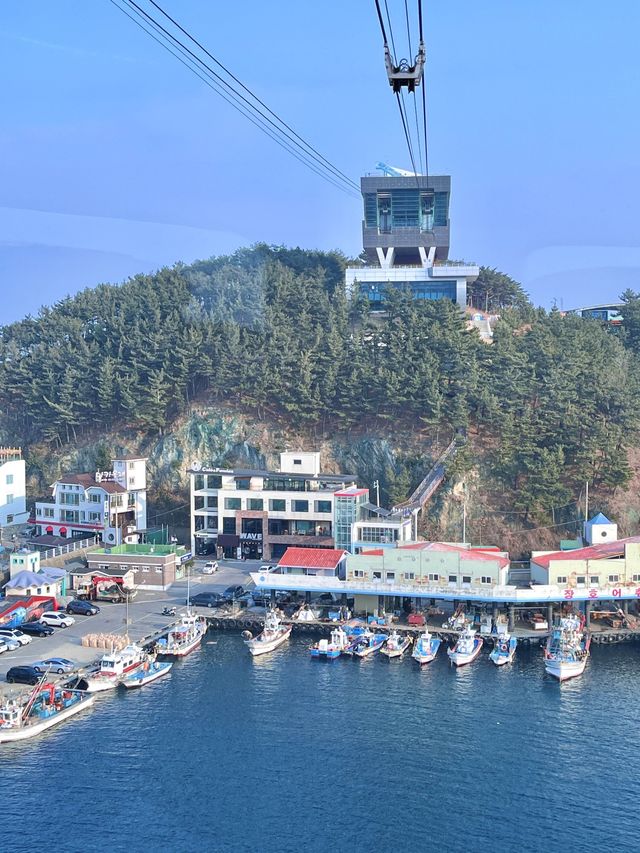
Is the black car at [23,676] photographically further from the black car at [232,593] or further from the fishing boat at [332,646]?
the black car at [232,593]

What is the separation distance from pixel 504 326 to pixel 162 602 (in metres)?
23.7

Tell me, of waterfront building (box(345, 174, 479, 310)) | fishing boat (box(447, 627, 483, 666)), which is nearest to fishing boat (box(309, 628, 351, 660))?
fishing boat (box(447, 627, 483, 666))

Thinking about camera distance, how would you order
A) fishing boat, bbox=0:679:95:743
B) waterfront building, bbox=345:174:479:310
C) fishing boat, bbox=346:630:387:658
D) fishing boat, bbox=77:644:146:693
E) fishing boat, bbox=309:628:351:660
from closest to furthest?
fishing boat, bbox=0:679:95:743, fishing boat, bbox=77:644:146:693, fishing boat, bbox=309:628:351:660, fishing boat, bbox=346:630:387:658, waterfront building, bbox=345:174:479:310

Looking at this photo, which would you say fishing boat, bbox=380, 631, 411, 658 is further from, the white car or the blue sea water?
the white car

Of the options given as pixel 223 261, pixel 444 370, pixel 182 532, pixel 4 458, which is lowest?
pixel 182 532

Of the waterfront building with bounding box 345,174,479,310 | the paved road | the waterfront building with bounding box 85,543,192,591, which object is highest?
the waterfront building with bounding box 345,174,479,310

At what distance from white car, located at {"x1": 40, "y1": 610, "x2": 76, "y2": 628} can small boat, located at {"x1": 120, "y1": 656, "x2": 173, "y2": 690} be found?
15.2 feet

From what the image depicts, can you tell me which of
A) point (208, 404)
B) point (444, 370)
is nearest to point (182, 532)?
point (208, 404)

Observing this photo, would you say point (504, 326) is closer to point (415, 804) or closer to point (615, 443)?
point (615, 443)

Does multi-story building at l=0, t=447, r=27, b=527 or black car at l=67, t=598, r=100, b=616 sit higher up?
multi-story building at l=0, t=447, r=27, b=527

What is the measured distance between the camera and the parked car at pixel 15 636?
27922 millimetres

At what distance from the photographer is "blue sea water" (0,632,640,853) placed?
17.4m

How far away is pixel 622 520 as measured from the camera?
39125 mm

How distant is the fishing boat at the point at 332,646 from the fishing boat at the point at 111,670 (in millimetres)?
5393
